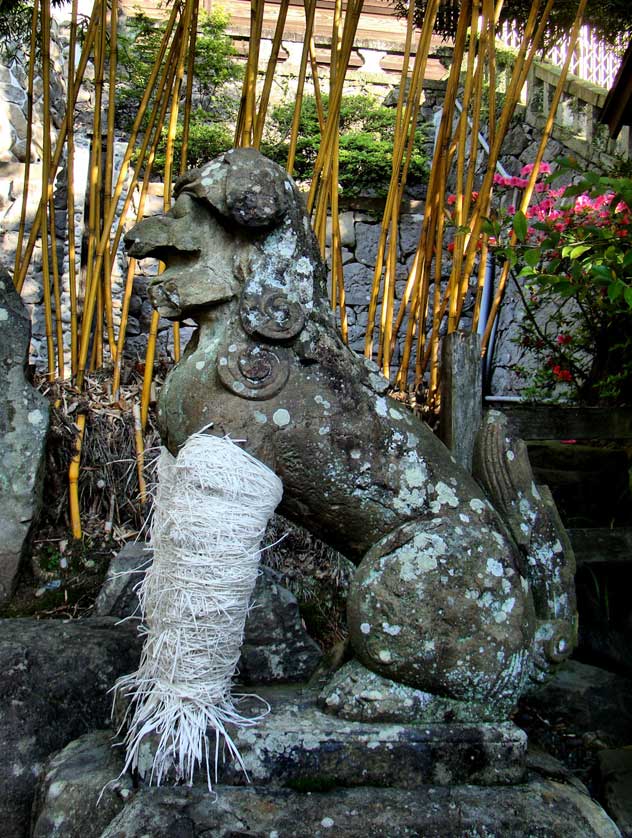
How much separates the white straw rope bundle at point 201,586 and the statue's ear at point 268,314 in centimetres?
25

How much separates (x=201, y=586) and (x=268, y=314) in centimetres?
58

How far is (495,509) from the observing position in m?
1.86

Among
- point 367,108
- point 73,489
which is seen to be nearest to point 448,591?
point 73,489

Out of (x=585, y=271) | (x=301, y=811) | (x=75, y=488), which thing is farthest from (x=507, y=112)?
(x=301, y=811)

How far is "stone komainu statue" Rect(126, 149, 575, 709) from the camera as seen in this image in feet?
5.45

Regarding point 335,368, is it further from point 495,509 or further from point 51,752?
point 51,752

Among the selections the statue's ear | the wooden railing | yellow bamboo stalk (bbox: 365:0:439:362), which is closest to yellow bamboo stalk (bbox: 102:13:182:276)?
yellow bamboo stalk (bbox: 365:0:439:362)

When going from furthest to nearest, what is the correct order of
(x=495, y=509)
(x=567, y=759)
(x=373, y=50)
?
(x=373, y=50), (x=567, y=759), (x=495, y=509)

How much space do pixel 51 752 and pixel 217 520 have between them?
78 cm

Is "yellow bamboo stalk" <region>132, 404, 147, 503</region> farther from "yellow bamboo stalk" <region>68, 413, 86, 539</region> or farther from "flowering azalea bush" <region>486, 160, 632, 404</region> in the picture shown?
"flowering azalea bush" <region>486, 160, 632, 404</region>

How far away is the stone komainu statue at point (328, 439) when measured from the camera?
1.66 meters

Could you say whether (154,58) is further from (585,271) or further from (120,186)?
(585,271)

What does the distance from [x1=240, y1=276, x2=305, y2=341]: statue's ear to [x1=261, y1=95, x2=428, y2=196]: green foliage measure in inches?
192

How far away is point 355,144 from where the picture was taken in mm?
6676
